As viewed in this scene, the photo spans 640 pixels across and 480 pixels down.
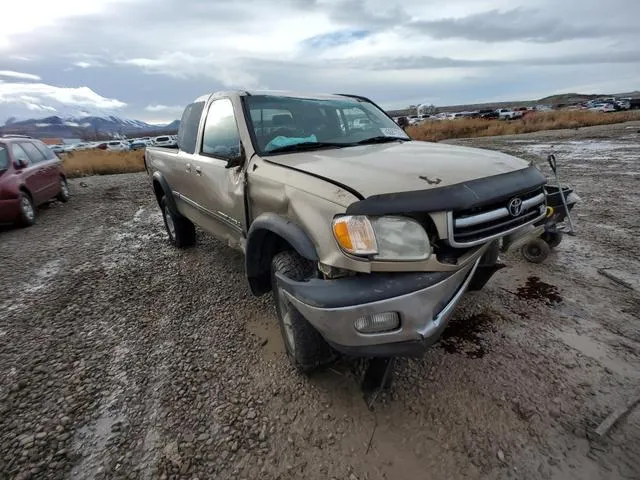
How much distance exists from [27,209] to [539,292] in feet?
27.6

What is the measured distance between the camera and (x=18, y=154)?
25.2 feet

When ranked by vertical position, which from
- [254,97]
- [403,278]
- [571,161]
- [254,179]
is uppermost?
[254,97]

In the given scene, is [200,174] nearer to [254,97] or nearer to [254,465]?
[254,97]

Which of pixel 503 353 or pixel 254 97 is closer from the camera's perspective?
pixel 503 353

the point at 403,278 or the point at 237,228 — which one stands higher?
the point at 403,278

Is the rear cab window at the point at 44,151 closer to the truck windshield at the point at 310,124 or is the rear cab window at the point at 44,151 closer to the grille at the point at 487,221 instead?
the truck windshield at the point at 310,124

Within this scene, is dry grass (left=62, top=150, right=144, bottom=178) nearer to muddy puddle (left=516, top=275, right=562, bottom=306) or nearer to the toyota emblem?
muddy puddle (left=516, top=275, right=562, bottom=306)

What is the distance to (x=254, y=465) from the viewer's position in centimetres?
193

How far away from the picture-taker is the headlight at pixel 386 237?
188cm

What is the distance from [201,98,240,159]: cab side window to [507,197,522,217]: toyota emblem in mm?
1954

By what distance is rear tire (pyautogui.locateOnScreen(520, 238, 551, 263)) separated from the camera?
12.9 feet

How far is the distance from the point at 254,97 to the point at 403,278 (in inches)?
85.8

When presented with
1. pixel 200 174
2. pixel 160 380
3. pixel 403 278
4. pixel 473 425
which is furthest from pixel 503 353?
pixel 200 174

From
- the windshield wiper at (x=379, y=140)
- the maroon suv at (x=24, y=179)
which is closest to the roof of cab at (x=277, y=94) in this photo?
the windshield wiper at (x=379, y=140)
